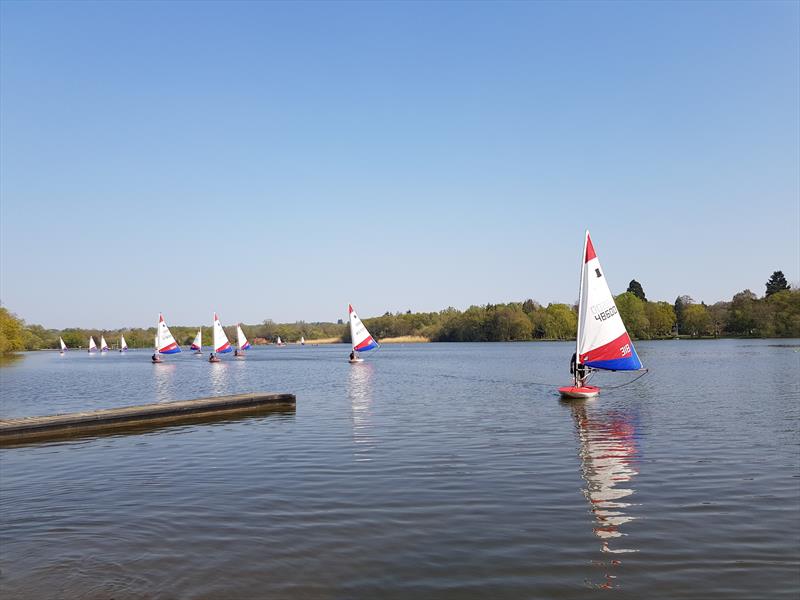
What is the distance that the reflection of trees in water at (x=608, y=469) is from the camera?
11.1 metres

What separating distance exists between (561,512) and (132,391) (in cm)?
4354

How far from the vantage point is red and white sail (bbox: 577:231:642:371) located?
115 feet

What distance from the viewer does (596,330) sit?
115ft

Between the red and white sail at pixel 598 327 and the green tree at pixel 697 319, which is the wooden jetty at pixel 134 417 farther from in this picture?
the green tree at pixel 697 319

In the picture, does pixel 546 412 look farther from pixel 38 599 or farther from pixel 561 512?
pixel 38 599

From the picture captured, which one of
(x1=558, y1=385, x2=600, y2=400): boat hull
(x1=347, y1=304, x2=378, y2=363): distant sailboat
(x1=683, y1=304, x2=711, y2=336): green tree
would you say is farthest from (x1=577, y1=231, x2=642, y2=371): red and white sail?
(x1=683, y1=304, x2=711, y2=336): green tree

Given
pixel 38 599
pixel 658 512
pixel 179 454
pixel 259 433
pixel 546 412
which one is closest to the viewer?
pixel 38 599

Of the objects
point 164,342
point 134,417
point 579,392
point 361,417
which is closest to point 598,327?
point 579,392

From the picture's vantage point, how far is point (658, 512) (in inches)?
492

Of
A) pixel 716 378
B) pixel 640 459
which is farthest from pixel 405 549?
pixel 716 378

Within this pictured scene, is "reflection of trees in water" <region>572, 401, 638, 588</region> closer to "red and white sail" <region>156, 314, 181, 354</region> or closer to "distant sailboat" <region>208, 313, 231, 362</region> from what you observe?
"distant sailboat" <region>208, 313, 231, 362</region>

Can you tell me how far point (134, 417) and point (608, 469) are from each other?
69.2 ft

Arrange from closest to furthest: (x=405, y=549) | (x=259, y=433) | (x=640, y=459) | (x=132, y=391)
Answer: (x=405, y=549)
(x=640, y=459)
(x=259, y=433)
(x=132, y=391)

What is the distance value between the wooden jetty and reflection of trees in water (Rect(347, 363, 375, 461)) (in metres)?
4.09
